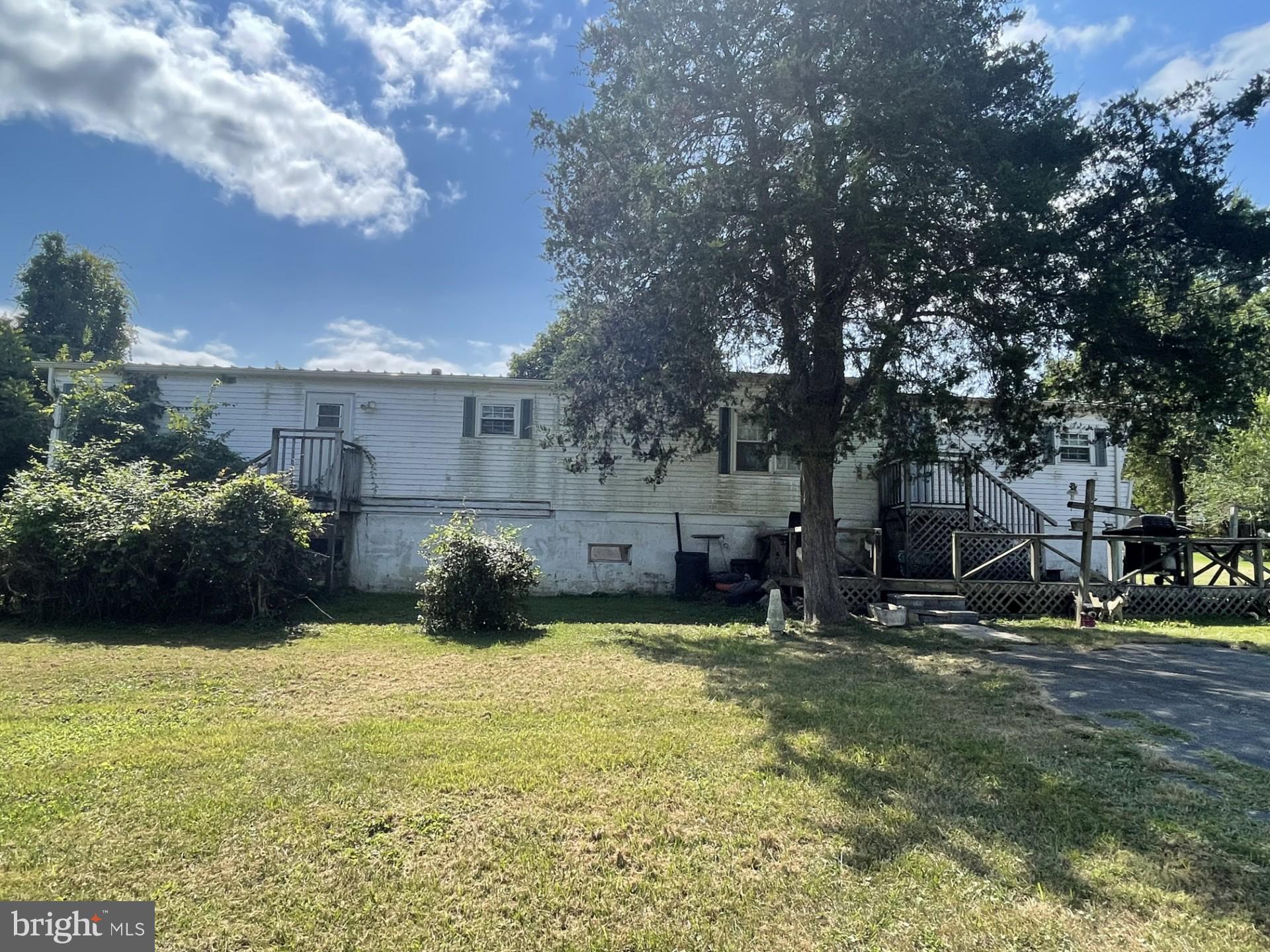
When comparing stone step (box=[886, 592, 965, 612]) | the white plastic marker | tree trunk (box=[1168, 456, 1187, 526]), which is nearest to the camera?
the white plastic marker

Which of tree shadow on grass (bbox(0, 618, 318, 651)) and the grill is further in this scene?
the grill

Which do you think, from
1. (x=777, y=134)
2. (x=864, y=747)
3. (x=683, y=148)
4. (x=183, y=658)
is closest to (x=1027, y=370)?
(x=777, y=134)

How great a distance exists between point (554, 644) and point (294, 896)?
5.67 metres

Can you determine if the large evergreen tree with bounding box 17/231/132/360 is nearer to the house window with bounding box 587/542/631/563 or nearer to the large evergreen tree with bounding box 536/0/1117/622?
the house window with bounding box 587/542/631/563

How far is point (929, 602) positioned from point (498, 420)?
902 centimetres

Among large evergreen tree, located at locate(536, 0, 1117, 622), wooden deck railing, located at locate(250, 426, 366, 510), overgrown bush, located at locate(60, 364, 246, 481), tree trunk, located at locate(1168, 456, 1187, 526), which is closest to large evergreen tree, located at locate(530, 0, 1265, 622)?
large evergreen tree, located at locate(536, 0, 1117, 622)

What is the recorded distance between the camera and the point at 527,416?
48.2 feet

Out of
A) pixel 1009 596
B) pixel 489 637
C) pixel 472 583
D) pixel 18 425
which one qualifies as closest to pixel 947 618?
pixel 1009 596

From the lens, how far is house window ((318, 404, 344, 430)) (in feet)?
47.4

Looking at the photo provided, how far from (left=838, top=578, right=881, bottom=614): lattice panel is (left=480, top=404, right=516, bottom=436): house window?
7.36 metres

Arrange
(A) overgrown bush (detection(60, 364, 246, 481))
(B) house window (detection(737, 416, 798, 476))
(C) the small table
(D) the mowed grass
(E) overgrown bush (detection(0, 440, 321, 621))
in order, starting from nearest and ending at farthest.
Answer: (D) the mowed grass → (E) overgrown bush (detection(0, 440, 321, 621)) → (A) overgrown bush (detection(60, 364, 246, 481)) → (C) the small table → (B) house window (detection(737, 416, 798, 476))

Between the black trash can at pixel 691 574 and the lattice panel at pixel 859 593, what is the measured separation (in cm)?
315

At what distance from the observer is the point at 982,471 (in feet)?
39.9

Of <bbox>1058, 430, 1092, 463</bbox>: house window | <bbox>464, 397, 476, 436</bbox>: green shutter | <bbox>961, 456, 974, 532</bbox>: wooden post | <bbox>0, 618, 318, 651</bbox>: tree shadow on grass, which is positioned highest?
<bbox>464, 397, 476, 436</bbox>: green shutter
